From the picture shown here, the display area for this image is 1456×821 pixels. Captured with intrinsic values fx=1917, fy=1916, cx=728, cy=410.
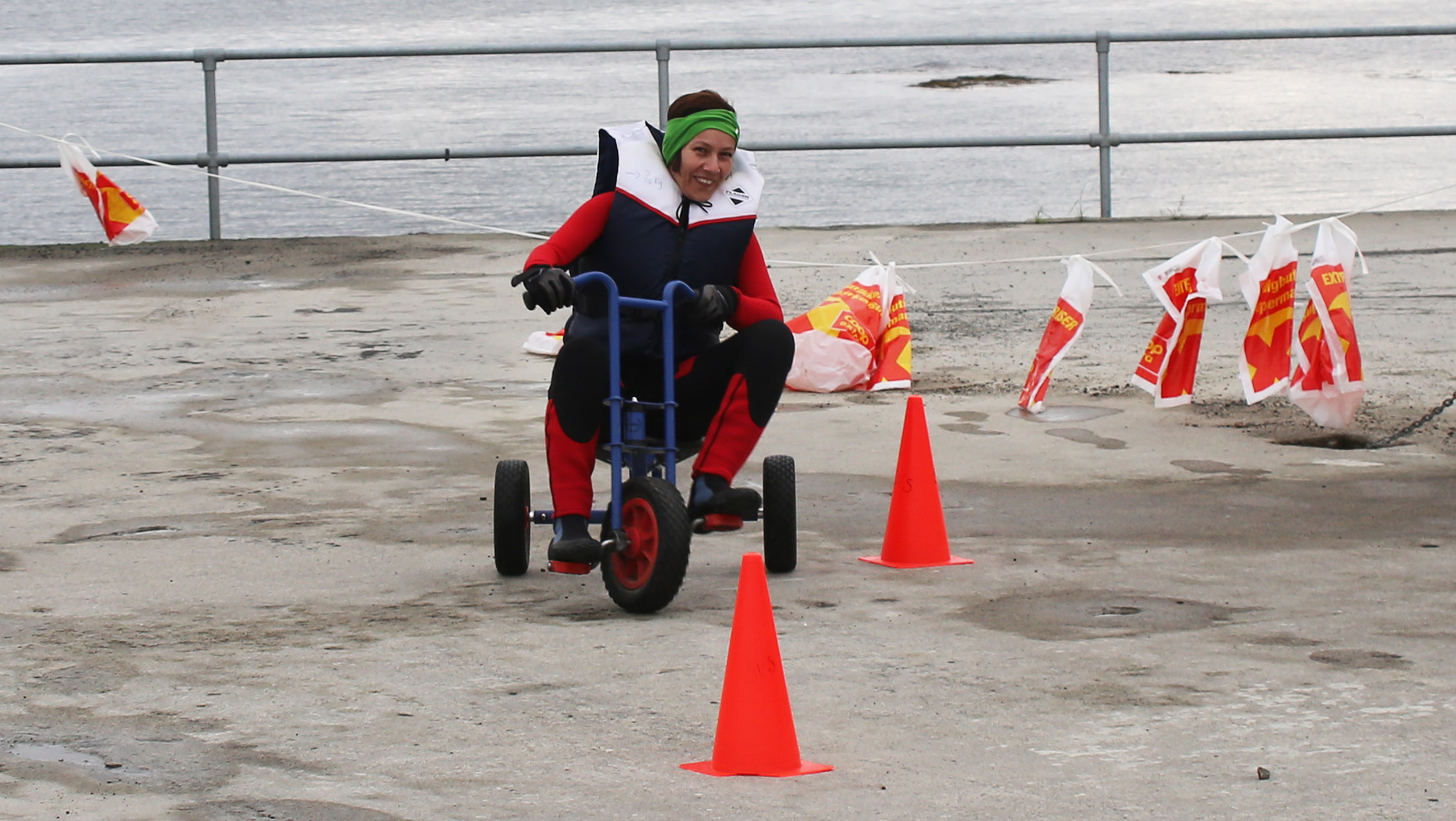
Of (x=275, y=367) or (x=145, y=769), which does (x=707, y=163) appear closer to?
(x=145, y=769)

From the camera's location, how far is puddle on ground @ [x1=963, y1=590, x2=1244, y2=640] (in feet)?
15.8

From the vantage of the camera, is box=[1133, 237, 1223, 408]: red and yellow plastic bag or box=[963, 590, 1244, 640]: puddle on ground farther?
box=[1133, 237, 1223, 408]: red and yellow plastic bag

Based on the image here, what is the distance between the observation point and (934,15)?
165 feet

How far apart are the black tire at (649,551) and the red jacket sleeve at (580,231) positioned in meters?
0.77

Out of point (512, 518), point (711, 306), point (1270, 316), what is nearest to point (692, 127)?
point (711, 306)

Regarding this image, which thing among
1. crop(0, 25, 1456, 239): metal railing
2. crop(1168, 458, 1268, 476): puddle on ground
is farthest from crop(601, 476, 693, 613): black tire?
crop(0, 25, 1456, 239): metal railing

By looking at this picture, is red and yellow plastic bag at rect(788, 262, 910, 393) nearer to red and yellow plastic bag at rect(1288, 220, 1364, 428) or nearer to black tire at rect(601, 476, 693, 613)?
red and yellow plastic bag at rect(1288, 220, 1364, 428)

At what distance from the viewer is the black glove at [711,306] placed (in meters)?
5.46

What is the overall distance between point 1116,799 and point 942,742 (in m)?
0.46

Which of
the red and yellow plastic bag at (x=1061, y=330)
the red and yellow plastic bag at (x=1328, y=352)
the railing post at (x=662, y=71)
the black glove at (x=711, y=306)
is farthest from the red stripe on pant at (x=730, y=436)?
the railing post at (x=662, y=71)

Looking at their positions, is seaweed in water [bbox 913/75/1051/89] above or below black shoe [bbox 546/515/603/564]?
above

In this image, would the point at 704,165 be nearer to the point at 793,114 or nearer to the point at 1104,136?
the point at 1104,136

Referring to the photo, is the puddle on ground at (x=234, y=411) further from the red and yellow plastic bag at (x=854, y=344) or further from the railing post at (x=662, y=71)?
the railing post at (x=662, y=71)

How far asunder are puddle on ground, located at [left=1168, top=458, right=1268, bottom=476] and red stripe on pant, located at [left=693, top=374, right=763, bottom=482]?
207 centimetres
